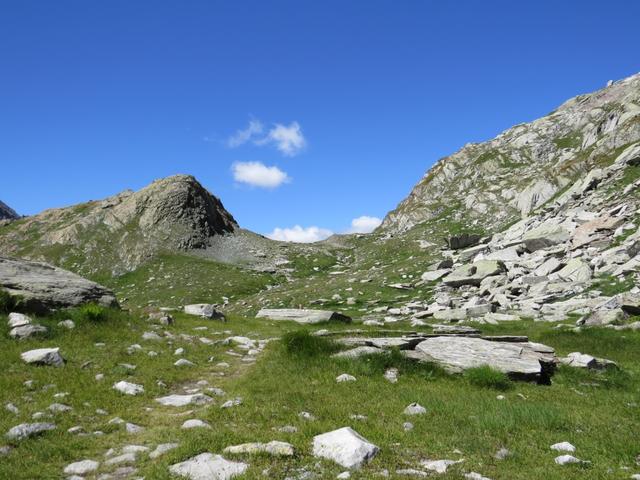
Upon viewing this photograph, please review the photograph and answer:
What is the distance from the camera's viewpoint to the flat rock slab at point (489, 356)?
14.3 meters

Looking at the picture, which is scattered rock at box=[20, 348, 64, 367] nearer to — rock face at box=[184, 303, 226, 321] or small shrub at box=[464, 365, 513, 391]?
small shrub at box=[464, 365, 513, 391]

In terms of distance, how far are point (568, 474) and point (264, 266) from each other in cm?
6864

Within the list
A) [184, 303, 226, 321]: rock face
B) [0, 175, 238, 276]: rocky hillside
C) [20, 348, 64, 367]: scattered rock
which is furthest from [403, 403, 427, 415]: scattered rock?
[0, 175, 238, 276]: rocky hillside

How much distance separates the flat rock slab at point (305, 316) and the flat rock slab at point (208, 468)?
64.5ft

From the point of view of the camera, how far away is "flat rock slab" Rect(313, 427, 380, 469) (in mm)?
7141

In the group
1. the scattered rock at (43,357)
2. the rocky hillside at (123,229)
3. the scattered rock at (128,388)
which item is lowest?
the scattered rock at (128,388)

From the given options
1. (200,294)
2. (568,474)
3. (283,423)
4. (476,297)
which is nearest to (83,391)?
(283,423)

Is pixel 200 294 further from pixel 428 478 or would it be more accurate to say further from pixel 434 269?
pixel 428 478

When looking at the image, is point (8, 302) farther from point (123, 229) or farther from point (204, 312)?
point (123, 229)

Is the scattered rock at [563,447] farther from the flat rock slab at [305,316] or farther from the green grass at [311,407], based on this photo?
the flat rock slab at [305,316]

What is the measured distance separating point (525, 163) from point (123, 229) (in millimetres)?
80124

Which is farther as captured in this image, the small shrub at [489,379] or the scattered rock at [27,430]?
the small shrub at [489,379]

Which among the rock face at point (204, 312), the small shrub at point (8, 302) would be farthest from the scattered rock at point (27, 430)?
the rock face at point (204, 312)

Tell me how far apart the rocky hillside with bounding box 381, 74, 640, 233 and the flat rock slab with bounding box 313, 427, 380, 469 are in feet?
212
